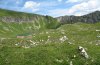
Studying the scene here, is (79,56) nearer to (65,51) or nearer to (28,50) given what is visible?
(65,51)

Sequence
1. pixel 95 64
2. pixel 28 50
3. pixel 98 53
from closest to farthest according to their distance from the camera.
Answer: pixel 95 64
pixel 98 53
pixel 28 50

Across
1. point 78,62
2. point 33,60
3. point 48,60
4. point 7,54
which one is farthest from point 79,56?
point 7,54

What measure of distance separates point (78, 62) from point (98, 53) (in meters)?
3.26

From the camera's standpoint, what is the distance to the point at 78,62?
88.1 ft

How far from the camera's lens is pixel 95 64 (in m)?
26.3

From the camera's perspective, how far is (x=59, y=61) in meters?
27.3

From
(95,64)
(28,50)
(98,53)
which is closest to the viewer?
(95,64)

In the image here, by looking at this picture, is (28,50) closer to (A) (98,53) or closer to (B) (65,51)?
(B) (65,51)

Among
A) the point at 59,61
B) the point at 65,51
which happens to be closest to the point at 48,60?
the point at 59,61

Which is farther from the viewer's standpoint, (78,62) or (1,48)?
(1,48)

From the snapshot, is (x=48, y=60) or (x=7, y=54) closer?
(x=48, y=60)

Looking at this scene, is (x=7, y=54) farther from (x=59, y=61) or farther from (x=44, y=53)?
(x=59, y=61)

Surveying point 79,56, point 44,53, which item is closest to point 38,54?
point 44,53

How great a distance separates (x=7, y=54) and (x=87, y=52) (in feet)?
32.5
